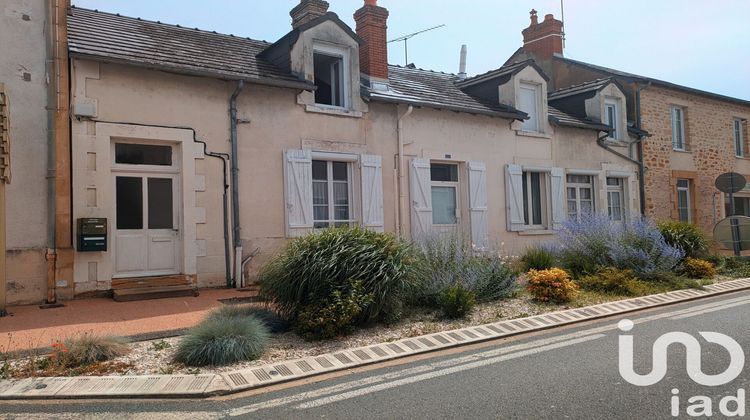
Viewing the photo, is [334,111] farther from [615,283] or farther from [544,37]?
[544,37]

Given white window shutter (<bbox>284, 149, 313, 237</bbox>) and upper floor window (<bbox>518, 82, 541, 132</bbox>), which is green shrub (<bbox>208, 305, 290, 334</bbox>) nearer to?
white window shutter (<bbox>284, 149, 313, 237</bbox>)

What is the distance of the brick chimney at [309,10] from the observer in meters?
12.5

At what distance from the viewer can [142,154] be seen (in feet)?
31.1

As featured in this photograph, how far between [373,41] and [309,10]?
4.95 feet

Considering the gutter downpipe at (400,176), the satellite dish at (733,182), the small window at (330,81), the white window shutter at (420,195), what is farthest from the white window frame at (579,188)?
the small window at (330,81)

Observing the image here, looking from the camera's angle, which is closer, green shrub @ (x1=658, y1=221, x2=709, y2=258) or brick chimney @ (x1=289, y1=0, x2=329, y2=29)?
green shrub @ (x1=658, y1=221, x2=709, y2=258)

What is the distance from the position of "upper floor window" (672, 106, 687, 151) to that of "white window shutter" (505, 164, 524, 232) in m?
7.29

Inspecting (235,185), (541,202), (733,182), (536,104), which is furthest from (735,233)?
(235,185)

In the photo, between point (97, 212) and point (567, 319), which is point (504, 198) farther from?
point (97, 212)

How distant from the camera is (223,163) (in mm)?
9930

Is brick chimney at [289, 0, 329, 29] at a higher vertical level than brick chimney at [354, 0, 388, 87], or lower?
higher

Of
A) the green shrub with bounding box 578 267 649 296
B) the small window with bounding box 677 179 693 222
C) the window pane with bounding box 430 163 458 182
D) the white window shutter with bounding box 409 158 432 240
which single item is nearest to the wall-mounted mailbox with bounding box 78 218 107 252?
the white window shutter with bounding box 409 158 432 240

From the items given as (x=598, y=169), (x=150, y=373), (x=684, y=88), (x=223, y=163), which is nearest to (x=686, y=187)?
(x=684, y=88)

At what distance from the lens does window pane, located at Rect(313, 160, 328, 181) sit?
36.6 ft
